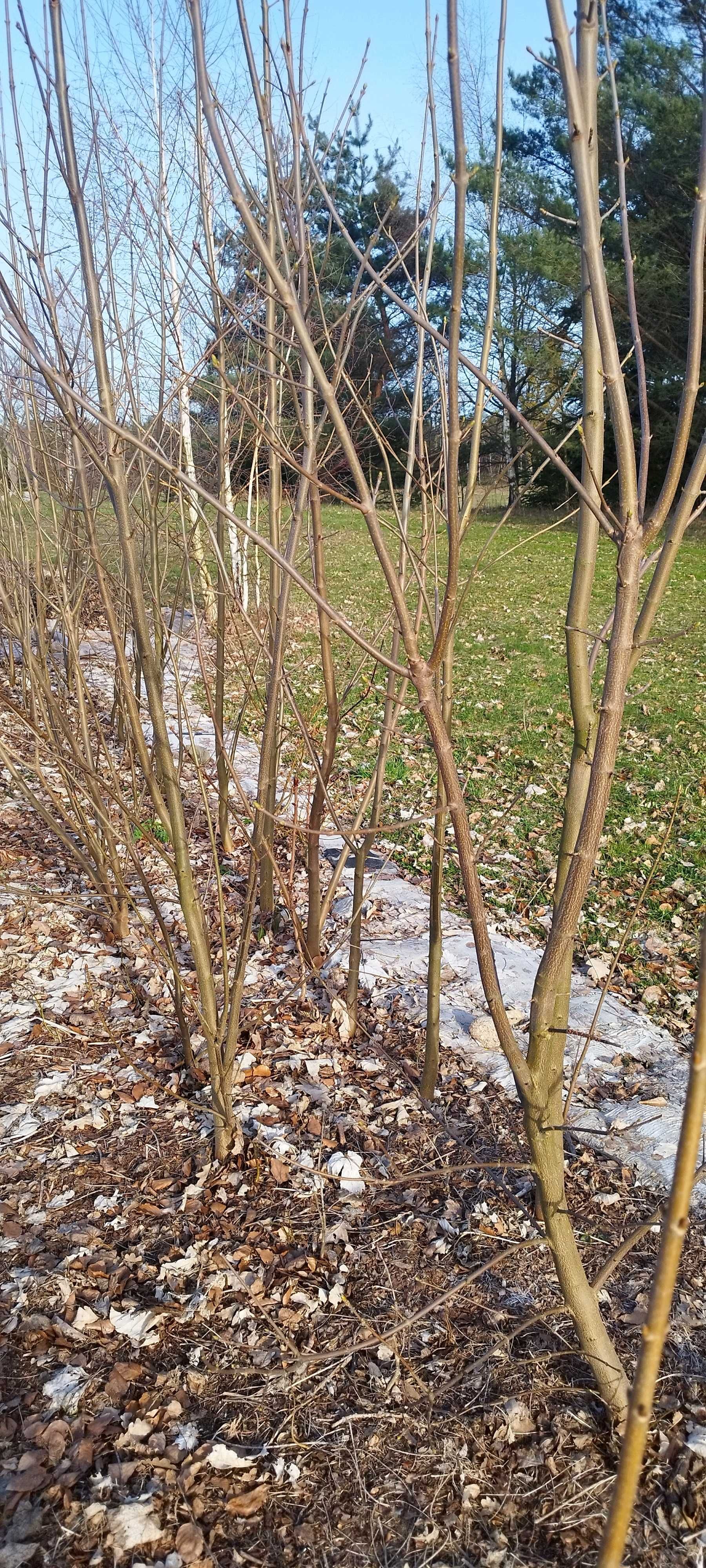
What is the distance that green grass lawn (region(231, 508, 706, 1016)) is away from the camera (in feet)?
12.8

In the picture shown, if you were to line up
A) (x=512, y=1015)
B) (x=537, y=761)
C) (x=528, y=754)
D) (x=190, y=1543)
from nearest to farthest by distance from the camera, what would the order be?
(x=190, y=1543)
(x=512, y=1015)
(x=537, y=761)
(x=528, y=754)

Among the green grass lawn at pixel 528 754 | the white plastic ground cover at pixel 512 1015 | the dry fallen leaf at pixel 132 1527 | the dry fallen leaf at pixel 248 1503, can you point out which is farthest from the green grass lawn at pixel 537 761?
the dry fallen leaf at pixel 132 1527

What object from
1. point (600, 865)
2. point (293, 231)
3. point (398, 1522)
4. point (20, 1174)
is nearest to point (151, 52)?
point (293, 231)

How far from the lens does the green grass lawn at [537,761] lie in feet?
12.8

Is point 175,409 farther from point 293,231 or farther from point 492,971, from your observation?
point 492,971

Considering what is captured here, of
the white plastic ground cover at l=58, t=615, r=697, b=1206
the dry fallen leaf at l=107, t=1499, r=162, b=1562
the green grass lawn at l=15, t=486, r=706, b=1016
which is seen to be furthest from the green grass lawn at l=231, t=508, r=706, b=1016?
the dry fallen leaf at l=107, t=1499, r=162, b=1562

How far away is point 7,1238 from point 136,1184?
32 cm

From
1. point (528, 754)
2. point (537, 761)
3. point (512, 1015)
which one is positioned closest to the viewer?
point (512, 1015)

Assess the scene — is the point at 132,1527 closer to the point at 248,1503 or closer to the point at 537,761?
the point at 248,1503

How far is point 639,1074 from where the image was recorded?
112 inches

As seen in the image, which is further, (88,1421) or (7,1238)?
(7,1238)

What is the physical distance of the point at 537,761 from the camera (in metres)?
5.89

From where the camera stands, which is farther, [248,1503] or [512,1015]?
[512,1015]

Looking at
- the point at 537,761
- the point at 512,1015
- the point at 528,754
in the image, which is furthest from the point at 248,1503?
the point at 528,754
